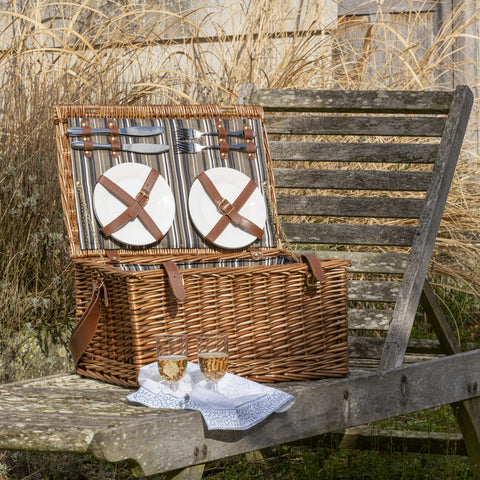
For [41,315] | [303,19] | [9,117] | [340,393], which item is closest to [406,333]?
[340,393]

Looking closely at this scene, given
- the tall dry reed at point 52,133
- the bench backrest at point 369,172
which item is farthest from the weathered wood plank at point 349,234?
the tall dry reed at point 52,133

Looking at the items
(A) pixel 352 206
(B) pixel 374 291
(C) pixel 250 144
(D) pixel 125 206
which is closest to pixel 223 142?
(C) pixel 250 144

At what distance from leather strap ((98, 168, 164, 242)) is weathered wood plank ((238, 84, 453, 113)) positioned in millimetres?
850

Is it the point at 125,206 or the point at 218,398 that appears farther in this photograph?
the point at 125,206

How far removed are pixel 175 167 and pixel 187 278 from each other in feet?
2.26

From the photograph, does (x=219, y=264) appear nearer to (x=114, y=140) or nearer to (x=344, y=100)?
(x=114, y=140)

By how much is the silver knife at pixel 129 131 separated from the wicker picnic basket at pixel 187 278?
0.01m

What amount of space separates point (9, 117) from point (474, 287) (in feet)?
7.55

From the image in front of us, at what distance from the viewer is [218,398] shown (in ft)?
5.80

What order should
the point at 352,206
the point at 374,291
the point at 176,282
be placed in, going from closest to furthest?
the point at 176,282 < the point at 374,291 < the point at 352,206

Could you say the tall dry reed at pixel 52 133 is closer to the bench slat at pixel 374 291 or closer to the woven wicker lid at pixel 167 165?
the woven wicker lid at pixel 167 165

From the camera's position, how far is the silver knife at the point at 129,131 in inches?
101

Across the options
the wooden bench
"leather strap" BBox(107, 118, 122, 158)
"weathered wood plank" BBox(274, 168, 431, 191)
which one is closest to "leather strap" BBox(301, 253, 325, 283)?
the wooden bench

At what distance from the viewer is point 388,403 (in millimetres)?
Result: 2180
